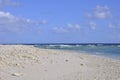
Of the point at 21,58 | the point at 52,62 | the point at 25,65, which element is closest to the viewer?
the point at 25,65

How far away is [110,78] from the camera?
1349cm

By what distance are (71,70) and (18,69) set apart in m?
2.86

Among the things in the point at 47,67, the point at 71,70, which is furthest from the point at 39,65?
the point at 71,70

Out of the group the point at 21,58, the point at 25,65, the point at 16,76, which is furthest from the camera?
the point at 21,58

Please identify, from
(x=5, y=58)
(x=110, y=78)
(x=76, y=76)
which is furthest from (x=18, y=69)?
(x=110, y=78)

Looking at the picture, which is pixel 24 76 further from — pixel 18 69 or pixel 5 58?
pixel 5 58

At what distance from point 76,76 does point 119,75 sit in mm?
2078

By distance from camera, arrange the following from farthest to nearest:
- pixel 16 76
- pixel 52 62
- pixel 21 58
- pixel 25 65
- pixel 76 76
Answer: pixel 52 62 → pixel 21 58 → pixel 25 65 → pixel 76 76 → pixel 16 76

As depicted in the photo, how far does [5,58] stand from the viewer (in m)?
15.4

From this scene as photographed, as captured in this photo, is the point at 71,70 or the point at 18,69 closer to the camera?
the point at 18,69

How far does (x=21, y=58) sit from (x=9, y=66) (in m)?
1.78

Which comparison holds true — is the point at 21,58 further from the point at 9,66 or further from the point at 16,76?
the point at 16,76

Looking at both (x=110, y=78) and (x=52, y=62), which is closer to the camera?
(x=110, y=78)

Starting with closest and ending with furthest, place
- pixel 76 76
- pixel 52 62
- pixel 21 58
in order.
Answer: pixel 76 76
pixel 21 58
pixel 52 62
